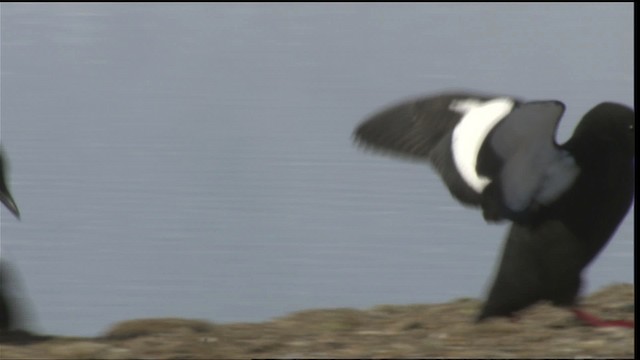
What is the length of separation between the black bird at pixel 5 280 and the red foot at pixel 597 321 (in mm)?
2026

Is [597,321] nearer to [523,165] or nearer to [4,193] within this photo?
[523,165]

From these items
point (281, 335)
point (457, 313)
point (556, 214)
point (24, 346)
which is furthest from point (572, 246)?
point (24, 346)

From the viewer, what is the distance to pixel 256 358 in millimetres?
5457

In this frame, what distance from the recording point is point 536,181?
18.9 feet

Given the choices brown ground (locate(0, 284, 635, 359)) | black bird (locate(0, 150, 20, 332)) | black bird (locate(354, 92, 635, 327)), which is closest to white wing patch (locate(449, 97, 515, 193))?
black bird (locate(354, 92, 635, 327))

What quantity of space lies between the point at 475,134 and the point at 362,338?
Answer: 75 centimetres

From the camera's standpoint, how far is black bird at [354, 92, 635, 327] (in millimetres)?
5629

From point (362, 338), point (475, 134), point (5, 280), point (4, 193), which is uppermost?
point (4, 193)

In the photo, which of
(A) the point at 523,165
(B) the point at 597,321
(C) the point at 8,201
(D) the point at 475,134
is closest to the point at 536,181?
(A) the point at 523,165

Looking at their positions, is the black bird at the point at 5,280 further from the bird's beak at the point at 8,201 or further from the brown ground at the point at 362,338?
the brown ground at the point at 362,338

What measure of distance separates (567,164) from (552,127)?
0.30m

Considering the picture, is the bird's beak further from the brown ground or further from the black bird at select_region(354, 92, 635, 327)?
the black bird at select_region(354, 92, 635, 327)

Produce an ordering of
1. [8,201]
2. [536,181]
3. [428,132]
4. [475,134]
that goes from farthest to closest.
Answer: [8,201]
[428,132]
[536,181]
[475,134]

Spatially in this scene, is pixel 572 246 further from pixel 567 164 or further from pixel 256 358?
pixel 256 358
